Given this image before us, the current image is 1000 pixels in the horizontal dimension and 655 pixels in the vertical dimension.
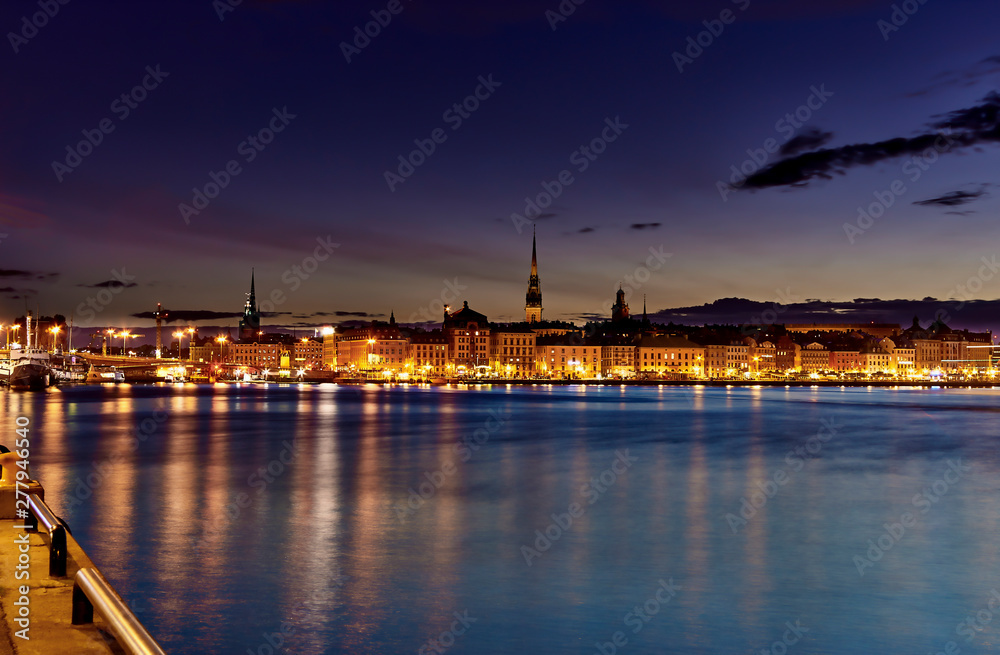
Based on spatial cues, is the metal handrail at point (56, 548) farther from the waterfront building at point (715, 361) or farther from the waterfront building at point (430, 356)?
the waterfront building at point (715, 361)

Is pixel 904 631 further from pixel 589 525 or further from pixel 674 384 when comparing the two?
pixel 674 384

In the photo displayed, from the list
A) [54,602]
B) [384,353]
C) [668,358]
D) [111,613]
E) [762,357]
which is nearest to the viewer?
[111,613]

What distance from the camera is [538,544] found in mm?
16125

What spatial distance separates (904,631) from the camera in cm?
1115

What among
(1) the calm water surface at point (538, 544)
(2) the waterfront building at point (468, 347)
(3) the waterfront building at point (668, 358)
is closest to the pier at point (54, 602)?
(1) the calm water surface at point (538, 544)

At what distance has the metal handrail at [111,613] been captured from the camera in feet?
15.1

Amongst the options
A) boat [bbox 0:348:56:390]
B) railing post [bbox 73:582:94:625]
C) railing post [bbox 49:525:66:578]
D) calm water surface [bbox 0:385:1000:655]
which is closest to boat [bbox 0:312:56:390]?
boat [bbox 0:348:56:390]

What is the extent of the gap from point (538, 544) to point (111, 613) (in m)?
11.8

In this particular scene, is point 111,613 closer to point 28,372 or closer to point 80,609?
point 80,609

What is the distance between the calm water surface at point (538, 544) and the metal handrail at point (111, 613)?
3.51 metres

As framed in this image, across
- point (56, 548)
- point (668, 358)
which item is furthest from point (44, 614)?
point (668, 358)

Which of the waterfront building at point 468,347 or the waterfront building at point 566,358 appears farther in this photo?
the waterfront building at point 566,358

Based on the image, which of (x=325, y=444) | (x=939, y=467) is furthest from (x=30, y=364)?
(x=939, y=467)

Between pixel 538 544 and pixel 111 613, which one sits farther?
pixel 538 544
